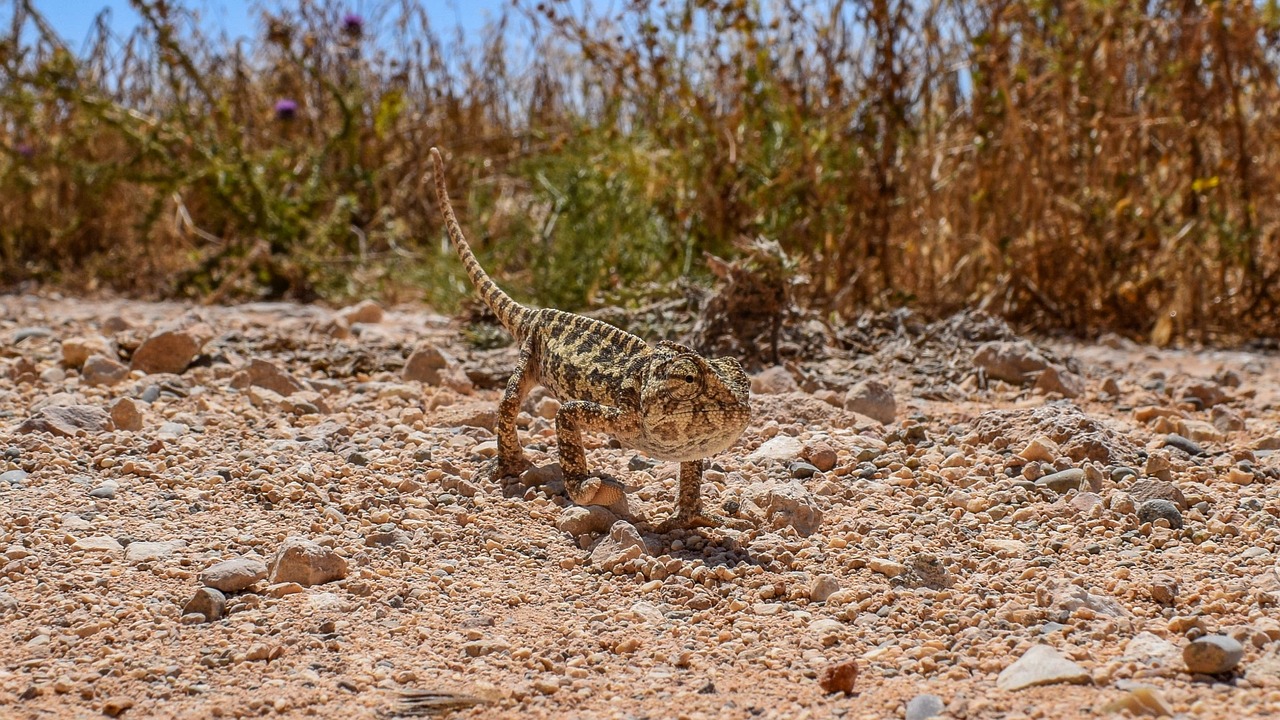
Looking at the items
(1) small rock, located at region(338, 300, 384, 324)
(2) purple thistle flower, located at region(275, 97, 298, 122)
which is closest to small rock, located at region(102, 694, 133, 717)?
(1) small rock, located at region(338, 300, 384, 324)

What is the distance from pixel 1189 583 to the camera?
131 inches

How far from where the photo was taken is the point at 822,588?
10.9 feet

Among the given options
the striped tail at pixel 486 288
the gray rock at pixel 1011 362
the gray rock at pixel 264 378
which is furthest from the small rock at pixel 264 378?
the gray rock at pixel 1011 362

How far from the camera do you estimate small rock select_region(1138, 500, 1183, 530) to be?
3822mm

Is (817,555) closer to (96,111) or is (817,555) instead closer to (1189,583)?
(1189,583)

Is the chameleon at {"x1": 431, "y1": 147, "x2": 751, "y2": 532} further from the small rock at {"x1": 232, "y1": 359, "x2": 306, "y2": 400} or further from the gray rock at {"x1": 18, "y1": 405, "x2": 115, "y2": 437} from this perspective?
the gray rock at {"x1": 18, "y1": 405, "x2": 115, "y2": 437}

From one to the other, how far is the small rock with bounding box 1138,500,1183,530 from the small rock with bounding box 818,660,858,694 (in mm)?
1584

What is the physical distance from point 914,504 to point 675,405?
111cm

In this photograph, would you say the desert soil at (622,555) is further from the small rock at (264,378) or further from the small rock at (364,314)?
the small rock at (364,314)

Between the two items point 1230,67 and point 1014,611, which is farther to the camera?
point 1230,67

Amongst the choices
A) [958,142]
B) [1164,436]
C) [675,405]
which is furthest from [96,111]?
[1164,436]

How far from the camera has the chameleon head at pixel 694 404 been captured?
342 cm

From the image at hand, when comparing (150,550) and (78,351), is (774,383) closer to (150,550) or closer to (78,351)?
(150,550)

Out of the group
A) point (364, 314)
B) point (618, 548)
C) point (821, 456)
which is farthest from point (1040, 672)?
point (364, 314)
